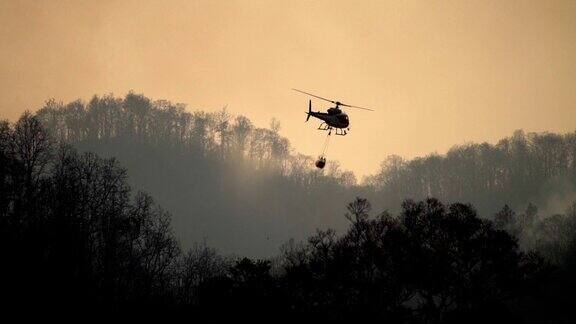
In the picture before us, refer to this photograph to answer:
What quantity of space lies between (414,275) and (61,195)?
100 feet

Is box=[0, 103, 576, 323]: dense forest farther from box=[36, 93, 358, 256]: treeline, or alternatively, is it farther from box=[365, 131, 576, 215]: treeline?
box=[365, 131, 576, 215]: treeline

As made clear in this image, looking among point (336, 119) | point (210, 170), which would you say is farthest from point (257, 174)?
point (336, 119)

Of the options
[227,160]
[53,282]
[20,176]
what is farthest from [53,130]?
[53,282]

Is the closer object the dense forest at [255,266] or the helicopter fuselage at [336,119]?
the dense forest at [255,266]

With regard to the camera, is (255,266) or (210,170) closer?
(255,266)

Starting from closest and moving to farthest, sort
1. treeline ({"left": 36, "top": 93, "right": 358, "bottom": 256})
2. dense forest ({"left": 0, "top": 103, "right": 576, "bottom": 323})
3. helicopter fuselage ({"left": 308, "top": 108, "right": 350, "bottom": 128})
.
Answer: dense forest ({"left": 0, "top": 103, "right": 576, "bottom": 323})
helicopter fuselage ({"left": 308, "top": 108, "right": 350, "bottom": 128})
treeline ({"left": 36, "top": 93, "right": 358, "bottom": 256})

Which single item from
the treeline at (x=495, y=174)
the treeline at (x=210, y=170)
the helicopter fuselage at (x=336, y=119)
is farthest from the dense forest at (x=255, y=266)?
the treeline at (x=495, y=174)

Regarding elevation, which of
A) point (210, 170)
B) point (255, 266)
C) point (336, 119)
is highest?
point (210, 170)

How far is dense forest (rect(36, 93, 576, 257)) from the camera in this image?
145 metres

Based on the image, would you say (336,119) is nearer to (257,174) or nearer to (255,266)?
(255,266)

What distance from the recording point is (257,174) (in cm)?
16425

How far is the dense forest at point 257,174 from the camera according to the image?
474 ft

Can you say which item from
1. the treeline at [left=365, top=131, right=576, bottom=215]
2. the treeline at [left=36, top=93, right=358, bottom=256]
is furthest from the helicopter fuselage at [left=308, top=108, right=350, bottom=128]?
the treeline at [left=365, top=131, right=576, bottom=215]

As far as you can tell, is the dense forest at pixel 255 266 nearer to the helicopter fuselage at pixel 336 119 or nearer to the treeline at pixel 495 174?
the helicopter fuselage at pixel 336 119
